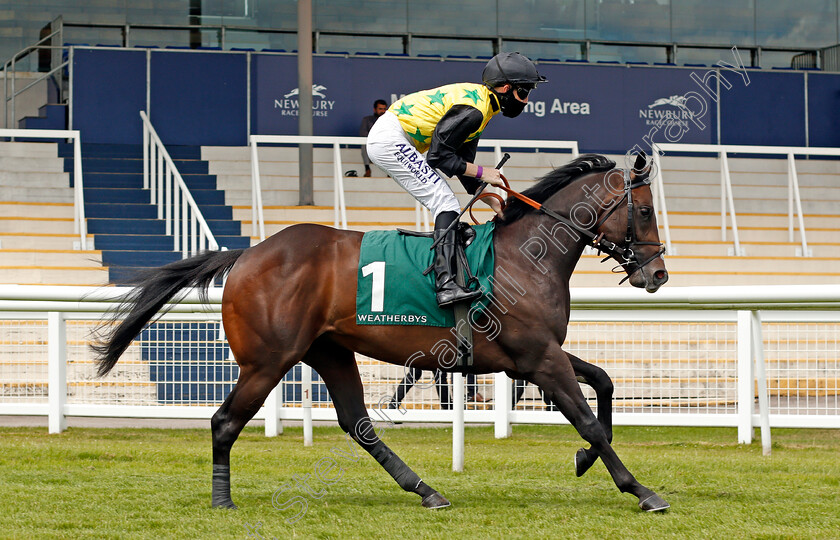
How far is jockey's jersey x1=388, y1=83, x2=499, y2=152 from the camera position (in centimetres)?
441

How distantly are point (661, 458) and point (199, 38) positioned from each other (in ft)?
32.2

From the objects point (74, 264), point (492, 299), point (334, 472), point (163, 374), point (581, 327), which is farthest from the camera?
→ point (74, 264)

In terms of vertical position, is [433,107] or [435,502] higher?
[433,107]

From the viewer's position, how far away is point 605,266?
34.8 feet

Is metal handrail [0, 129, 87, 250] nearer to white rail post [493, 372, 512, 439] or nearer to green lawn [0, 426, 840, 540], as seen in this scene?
green lawn [0, 426, 840, 540]

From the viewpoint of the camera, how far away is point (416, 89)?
44.9ft

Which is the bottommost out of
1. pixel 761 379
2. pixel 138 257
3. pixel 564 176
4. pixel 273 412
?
pixel 273 412

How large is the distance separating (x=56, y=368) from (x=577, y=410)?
395 centimetres

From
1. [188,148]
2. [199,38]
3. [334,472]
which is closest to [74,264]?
[188,148]

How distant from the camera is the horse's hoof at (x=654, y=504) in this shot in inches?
161

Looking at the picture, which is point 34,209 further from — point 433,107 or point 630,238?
point 630,238

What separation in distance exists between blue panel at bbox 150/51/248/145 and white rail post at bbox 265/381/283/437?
729 cm

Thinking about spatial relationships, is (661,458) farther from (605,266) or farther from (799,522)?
(605,266)

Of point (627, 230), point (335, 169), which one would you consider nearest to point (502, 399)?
point (627, 230)
